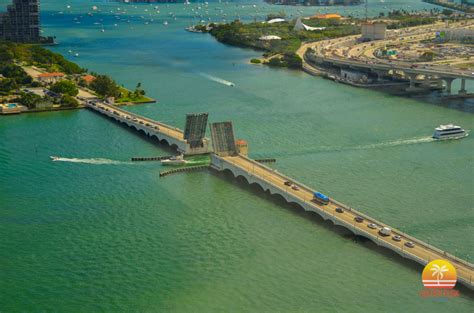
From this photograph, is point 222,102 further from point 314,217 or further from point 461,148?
point 314,217

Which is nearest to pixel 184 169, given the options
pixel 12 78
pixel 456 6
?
pixel 12 78

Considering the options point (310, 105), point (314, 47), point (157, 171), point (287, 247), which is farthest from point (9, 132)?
point (314, 47)

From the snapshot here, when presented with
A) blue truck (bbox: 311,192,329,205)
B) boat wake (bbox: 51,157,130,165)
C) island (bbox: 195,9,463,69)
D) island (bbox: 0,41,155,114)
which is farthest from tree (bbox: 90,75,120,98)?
blue truck (bbox: 311,192,329,205)

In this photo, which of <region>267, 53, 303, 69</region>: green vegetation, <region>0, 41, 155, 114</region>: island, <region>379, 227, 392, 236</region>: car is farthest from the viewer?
<region>267, 53, 303, 69</region>: green vegetation

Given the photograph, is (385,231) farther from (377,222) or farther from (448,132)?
(448,132)

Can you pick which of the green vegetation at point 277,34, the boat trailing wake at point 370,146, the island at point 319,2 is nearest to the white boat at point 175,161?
the boat trailing wake at point 370,146

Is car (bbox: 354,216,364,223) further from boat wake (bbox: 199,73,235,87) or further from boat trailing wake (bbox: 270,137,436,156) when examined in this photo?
boat wake (bbox: 199,73,235,87)

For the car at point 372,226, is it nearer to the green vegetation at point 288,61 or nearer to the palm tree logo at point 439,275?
the palm tree logo at point 439,275
